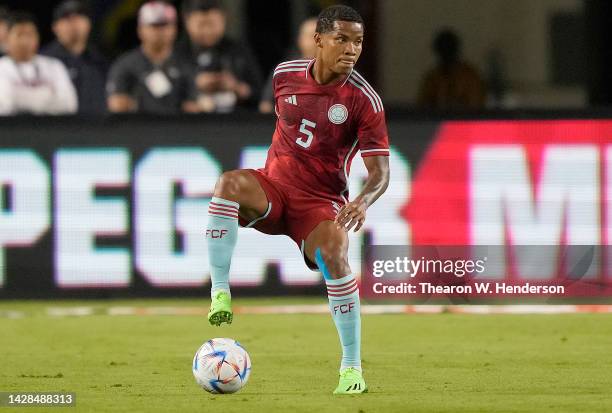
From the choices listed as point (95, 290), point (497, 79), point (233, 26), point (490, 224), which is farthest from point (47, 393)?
point (497, 79)

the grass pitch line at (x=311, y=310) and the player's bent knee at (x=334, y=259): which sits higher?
the player's bent knee at (x=334, y=259)

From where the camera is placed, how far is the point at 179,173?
13391 millimetres

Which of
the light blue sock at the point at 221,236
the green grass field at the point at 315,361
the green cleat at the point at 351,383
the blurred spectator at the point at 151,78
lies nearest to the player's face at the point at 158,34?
the blurred spectator at the point at 151,78

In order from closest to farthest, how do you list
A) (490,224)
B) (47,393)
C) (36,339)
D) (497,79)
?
(47,393) < (36,339) < (490,224) < (497,79)

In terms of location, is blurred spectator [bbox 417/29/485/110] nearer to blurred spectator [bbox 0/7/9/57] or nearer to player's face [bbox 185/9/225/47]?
player's face [bbox 185/9/225/47]

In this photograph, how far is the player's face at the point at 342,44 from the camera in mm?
8297

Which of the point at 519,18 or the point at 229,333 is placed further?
the point at 519,18

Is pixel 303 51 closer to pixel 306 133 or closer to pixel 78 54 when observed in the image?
pixel 78 54

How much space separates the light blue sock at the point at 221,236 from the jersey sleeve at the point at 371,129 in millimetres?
827

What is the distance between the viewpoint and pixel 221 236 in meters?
8.59

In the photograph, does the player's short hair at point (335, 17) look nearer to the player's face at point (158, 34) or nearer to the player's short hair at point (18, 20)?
the player's face at point (158, 34)

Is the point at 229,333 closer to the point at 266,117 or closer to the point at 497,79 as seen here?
the point at 266,117

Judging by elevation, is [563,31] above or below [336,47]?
below

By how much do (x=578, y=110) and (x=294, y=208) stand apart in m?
5.38
